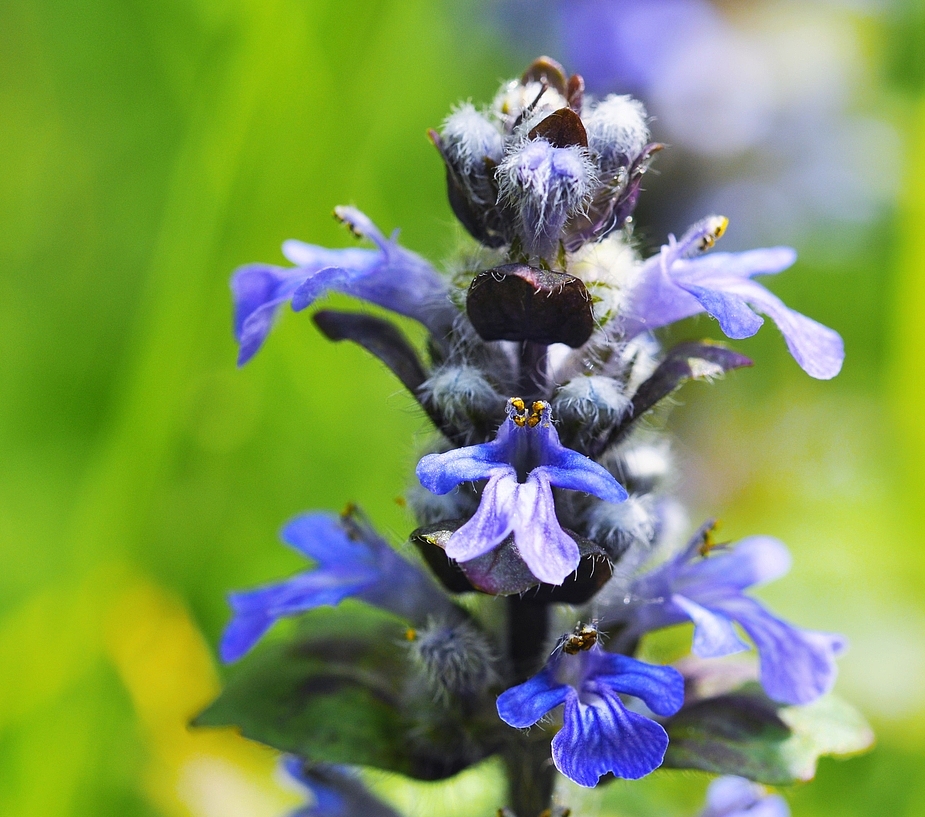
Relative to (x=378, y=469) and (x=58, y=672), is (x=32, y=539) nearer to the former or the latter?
(x=58, y=672)

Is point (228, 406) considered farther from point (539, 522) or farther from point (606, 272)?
point (539, 522)

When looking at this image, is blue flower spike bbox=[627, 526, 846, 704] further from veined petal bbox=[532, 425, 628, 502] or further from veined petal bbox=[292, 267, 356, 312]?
veined petal bbox=[292, 267, 356, 312]

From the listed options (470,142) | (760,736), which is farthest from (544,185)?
(760,736)

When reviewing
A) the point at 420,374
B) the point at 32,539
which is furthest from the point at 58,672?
the point at 420,374

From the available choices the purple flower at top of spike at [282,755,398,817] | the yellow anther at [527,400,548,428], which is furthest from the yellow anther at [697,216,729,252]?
the purple flower at top of spike at [282,755,398,817]

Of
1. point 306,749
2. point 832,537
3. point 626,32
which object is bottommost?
point 306,749

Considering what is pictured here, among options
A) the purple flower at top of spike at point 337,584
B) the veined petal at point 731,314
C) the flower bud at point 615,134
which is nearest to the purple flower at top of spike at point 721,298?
Answer: the veined petal at point 731,314

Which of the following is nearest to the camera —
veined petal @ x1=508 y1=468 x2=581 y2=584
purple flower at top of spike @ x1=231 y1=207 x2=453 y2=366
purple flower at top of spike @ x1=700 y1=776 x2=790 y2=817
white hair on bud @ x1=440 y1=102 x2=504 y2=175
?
veined petal @ x1=508 y1=468 x2=581 y2=584
